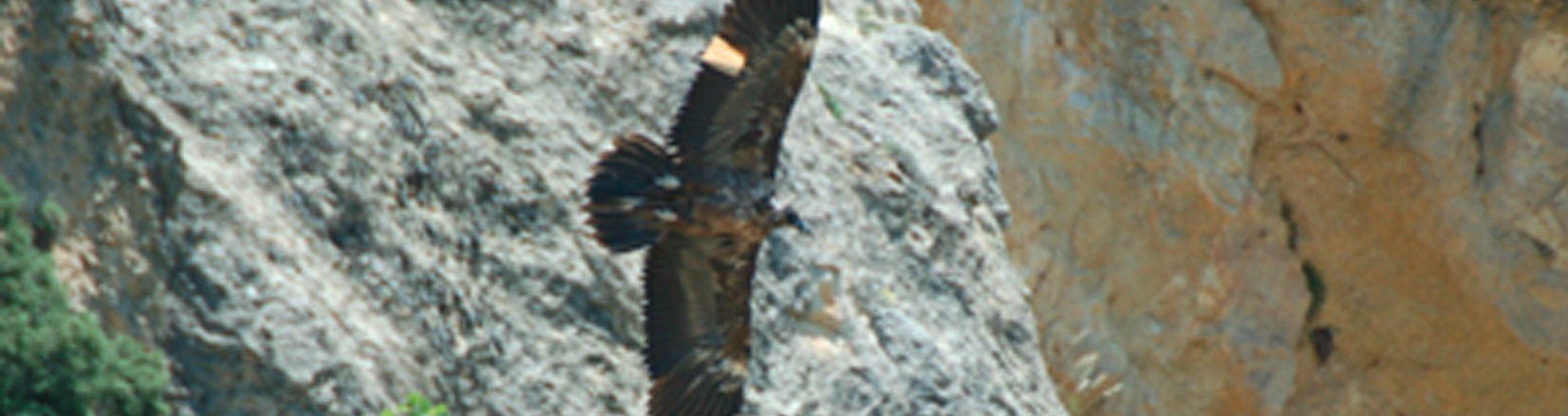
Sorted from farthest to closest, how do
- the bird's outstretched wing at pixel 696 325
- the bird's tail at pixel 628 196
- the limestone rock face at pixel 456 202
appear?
the bird's outstretched wing at pixel 696 325 → the bird's tail at pixel 628 196 → the limestone rock face at pixel 456 202

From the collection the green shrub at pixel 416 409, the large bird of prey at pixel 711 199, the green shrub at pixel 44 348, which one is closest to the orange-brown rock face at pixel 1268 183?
the large bird of prey at pixel 711 199

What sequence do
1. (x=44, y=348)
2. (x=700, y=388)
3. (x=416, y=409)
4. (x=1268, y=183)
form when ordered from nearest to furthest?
(x=44, y=348) < (x=416, y=409) < (x=700, y=388) < (x=1268, y=183)

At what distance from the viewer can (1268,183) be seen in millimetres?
9594

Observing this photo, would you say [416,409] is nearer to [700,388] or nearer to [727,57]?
[700,388]

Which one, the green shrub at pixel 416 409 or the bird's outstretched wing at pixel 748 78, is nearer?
the green shrub at pixel 416 409

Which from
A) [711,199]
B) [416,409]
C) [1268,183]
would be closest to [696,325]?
[711,199]

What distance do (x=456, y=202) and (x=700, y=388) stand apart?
0.71m

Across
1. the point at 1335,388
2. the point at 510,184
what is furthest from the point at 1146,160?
the point at 510,184

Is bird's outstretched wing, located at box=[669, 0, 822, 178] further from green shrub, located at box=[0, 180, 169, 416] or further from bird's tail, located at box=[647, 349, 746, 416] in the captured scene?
green shrub, located at box=[0, 180, 169, 416]

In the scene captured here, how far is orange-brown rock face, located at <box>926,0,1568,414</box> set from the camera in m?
8.83

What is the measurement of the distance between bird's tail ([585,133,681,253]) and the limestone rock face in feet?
0.74

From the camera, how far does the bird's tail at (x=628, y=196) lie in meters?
4.57

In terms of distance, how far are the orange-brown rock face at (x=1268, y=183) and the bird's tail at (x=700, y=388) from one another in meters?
3.84

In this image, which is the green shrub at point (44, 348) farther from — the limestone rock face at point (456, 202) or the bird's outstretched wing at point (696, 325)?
the bird's outstretched wing at point (696, 325)
